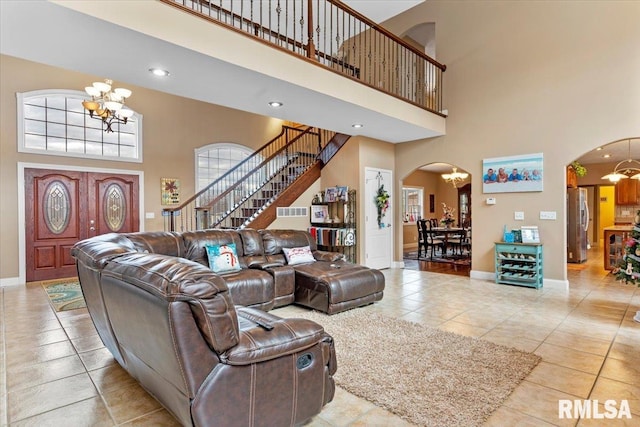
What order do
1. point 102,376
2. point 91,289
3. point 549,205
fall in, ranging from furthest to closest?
point 549,205 → point 102,376 → point 91,289

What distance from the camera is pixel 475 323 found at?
3725 mm

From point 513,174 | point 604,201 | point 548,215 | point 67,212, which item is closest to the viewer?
point 548,215

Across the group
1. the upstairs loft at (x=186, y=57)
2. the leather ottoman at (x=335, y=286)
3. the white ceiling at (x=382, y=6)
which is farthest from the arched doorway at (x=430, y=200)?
the upstairs loft at (x=186, y=57)

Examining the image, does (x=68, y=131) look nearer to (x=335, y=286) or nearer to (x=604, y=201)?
(x=335, y=286)

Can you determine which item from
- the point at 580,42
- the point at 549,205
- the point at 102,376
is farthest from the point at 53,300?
the point at 580,42

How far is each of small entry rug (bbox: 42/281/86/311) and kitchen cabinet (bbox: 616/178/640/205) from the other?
13860 millimetres

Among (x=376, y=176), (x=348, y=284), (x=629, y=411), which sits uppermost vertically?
(x=376, y=176)

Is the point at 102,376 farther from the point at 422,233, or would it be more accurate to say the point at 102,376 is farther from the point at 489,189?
the point at 422,233

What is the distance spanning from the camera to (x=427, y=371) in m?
2.59

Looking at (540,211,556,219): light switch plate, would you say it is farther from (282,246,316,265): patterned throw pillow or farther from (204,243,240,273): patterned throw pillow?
(204,243,240,273): patterned throw pillow

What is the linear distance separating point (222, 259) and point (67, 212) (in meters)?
4.29

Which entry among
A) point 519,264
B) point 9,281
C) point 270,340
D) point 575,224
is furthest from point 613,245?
point 9,281

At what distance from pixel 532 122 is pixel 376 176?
2.86m

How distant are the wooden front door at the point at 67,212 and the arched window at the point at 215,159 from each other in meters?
1.47
